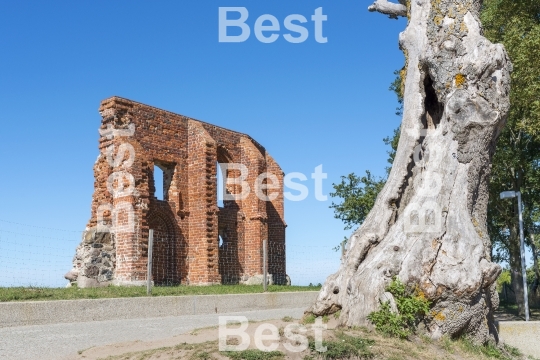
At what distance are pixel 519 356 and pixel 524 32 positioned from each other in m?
10.6

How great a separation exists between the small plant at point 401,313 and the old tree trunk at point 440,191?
101mm

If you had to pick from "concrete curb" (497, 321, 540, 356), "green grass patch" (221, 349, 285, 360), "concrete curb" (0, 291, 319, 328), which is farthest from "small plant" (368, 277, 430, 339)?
"concrete curb" (497, 321, 540, 356)

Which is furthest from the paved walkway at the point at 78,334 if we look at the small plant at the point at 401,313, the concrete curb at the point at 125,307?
the small plant at the point at 401,313

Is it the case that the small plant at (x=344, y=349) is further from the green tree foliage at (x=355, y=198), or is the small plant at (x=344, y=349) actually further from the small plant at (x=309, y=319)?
the green tree foliage at (x=355, y=198)

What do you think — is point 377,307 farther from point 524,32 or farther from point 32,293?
point 524,32

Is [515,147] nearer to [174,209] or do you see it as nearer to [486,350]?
[486,350]

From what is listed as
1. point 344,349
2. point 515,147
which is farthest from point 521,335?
point 515,147

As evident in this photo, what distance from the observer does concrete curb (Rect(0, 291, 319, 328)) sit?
419 inches

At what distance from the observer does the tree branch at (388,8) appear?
34.2 feet

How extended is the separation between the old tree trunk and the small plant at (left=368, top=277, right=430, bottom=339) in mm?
101

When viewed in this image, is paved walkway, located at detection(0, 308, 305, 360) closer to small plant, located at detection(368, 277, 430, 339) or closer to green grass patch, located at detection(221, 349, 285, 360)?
green grass patch, located at detection(221, 349, 285, 360)

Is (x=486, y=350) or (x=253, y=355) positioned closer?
(x=253, y=355)

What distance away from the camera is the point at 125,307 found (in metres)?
12.2

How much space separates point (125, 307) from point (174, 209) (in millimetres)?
13682
